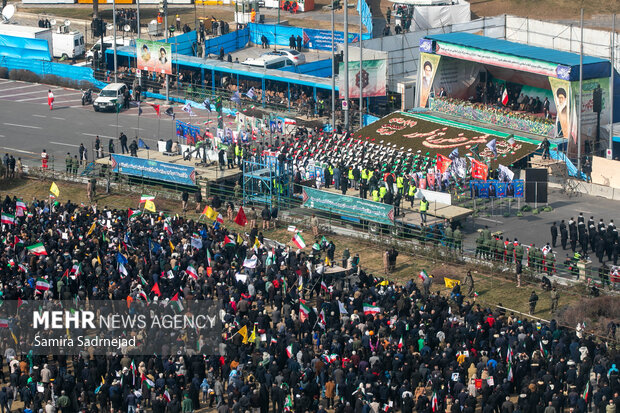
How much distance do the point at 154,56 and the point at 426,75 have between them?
1679 centimetres

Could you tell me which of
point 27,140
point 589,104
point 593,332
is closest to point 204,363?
point 593,332

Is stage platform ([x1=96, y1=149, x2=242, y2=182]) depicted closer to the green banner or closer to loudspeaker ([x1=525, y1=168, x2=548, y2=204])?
the green banner

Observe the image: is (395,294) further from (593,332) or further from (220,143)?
(220,143)

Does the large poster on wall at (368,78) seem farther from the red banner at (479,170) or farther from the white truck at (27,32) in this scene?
the white truck at (27,32)

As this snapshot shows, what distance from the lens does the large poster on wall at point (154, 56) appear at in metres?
70.2

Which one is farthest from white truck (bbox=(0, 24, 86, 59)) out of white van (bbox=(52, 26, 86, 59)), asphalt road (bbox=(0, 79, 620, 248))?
asphalt road (bbox=(0, 79, 620, 248))

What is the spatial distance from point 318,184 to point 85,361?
1926 centimetres

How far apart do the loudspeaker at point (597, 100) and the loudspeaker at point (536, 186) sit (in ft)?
25.0

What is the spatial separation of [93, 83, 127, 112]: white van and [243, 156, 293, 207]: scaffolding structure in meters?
18.3

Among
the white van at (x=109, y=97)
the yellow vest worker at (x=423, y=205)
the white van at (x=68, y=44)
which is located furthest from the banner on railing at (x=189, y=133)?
the white van at (x=68, y=44)

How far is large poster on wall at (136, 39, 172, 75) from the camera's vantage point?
7025 cm

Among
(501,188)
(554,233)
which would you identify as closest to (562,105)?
(501,188)

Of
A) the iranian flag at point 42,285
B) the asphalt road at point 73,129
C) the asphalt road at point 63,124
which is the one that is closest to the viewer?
the iranian flag at point 42,285

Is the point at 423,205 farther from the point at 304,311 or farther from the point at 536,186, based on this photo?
the point at 304,311
